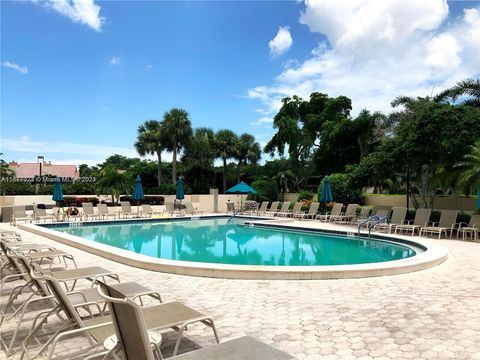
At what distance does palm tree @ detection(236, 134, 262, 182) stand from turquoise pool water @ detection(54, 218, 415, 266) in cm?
2093

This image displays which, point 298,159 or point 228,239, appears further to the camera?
point 298,159

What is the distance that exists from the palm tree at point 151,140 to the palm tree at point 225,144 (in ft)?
17.4

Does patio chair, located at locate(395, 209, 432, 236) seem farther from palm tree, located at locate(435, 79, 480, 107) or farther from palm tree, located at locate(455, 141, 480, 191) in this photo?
palm tree, located at locate(435, 79, 480, 107)

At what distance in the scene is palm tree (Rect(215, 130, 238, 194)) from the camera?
39.8 metres

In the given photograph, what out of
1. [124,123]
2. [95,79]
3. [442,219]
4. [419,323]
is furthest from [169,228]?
[124,123]

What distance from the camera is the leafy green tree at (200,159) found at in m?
39.2

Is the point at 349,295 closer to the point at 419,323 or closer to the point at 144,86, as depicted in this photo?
the point at 419,323

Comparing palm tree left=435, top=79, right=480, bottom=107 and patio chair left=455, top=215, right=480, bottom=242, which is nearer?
patio chair left=455, top=215, right=480, bottom=242

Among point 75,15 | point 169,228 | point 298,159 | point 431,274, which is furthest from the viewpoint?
point 298,159

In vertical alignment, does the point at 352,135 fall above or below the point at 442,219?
above

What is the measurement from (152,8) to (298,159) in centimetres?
2497

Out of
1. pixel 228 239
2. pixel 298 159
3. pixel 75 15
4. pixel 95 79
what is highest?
pixel 75 15

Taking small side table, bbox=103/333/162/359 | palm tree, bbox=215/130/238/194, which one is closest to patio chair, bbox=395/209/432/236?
small side table, bbox=103/333/162/359

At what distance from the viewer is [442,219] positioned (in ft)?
47.8
